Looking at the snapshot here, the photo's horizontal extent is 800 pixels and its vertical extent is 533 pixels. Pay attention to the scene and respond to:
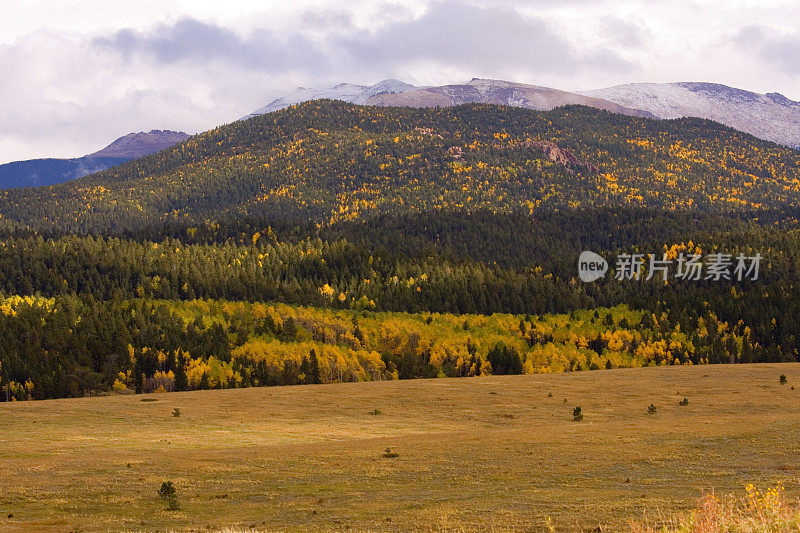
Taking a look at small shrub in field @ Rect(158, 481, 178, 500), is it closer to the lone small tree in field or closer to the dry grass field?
the lone small tree in field

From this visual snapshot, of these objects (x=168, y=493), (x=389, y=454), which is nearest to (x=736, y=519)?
(x=168, y=493)

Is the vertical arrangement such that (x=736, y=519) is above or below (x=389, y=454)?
above

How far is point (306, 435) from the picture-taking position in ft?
256

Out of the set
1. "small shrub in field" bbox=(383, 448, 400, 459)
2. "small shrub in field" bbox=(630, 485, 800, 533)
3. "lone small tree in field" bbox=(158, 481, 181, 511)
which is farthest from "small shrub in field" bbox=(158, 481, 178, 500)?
"small shrub in field" bbox=(630, 485, 800, 533)

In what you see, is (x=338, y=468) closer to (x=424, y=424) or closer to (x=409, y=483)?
(x=409, y=483)

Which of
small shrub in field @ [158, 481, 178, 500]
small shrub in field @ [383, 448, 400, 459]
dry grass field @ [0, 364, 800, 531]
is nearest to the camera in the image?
dry grass field @ [0, 364, 800, 531]

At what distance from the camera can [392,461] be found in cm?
5681

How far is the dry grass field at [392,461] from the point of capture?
4156 centimetres

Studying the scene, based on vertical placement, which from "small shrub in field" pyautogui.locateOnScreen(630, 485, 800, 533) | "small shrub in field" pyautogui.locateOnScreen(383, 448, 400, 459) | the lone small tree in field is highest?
"small shrub in field" pyautogui.locateOnScreen(630, 485, 800, 533)

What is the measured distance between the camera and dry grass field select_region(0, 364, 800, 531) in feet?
136

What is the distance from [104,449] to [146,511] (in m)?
26.7

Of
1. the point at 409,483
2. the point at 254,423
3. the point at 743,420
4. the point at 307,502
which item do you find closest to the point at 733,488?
the point at 409,483

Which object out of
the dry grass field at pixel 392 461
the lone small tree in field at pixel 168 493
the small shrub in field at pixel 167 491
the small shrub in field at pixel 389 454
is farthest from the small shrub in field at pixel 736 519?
the small shrub in field at pixel 389 454

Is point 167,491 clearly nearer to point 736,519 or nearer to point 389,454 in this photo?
point 389,454
